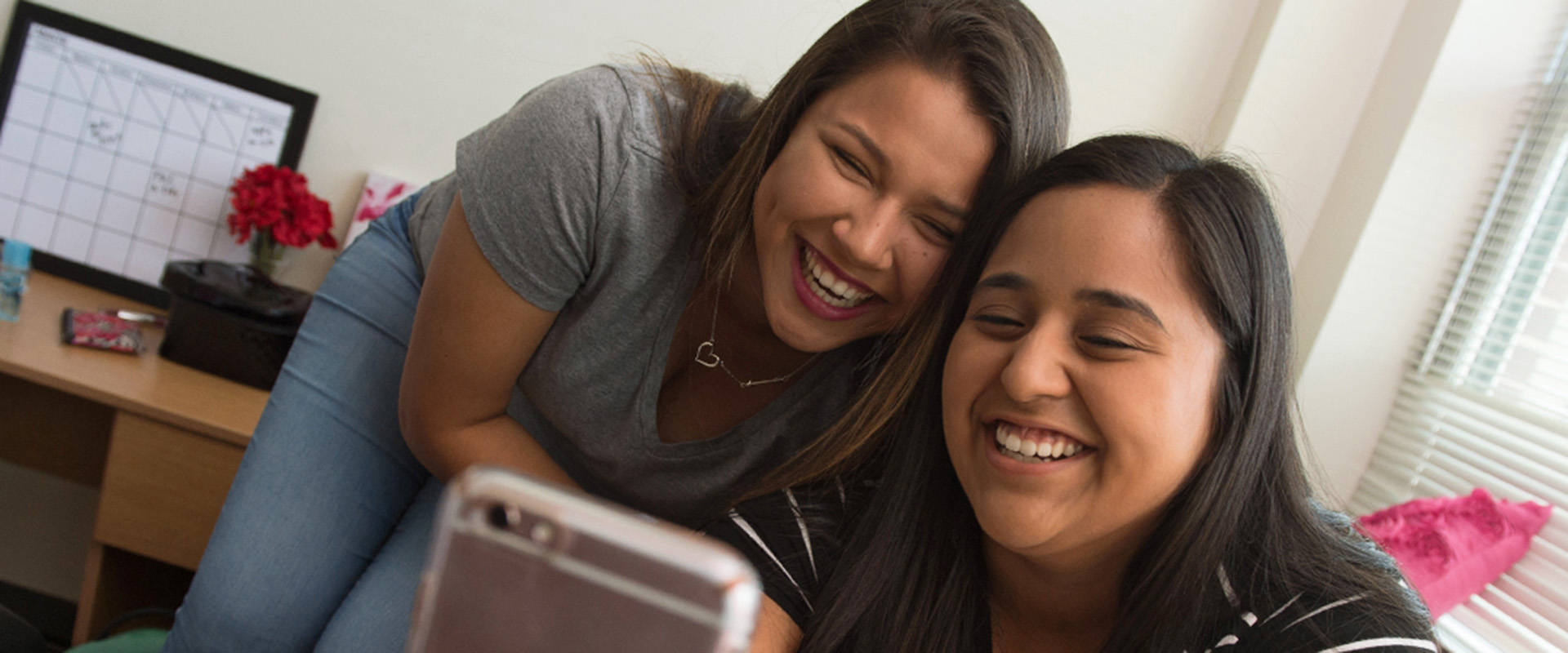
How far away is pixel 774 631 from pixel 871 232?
37cm

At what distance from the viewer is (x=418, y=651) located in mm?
307

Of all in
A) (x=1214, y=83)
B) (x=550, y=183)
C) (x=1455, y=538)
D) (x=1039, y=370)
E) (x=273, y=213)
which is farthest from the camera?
(x=1214, y=83)

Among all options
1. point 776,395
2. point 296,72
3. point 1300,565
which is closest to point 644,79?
point 776,395

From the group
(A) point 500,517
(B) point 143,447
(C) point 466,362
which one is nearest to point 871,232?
(C) point 466,362

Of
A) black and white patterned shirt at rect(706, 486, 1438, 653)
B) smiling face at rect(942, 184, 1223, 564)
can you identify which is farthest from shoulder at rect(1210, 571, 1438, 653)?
smiling face at rect(942, 184, 1223, 564)

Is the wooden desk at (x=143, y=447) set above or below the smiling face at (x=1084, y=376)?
below

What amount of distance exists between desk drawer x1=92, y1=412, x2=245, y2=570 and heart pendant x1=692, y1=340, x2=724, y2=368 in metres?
0.84

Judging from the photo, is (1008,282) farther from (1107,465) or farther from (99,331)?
(99,331)

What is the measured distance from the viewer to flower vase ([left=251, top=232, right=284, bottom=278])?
1.87 meters

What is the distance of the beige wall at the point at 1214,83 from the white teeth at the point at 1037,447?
132 cm

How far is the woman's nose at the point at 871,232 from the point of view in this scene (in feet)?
3.09

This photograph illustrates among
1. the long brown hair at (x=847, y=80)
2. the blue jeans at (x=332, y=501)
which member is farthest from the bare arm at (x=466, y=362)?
the long brown hair at (x=847, y=80)

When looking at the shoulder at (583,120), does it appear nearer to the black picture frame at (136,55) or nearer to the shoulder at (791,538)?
the shoulder at (791,538)

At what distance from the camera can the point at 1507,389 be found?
1.93 metres
